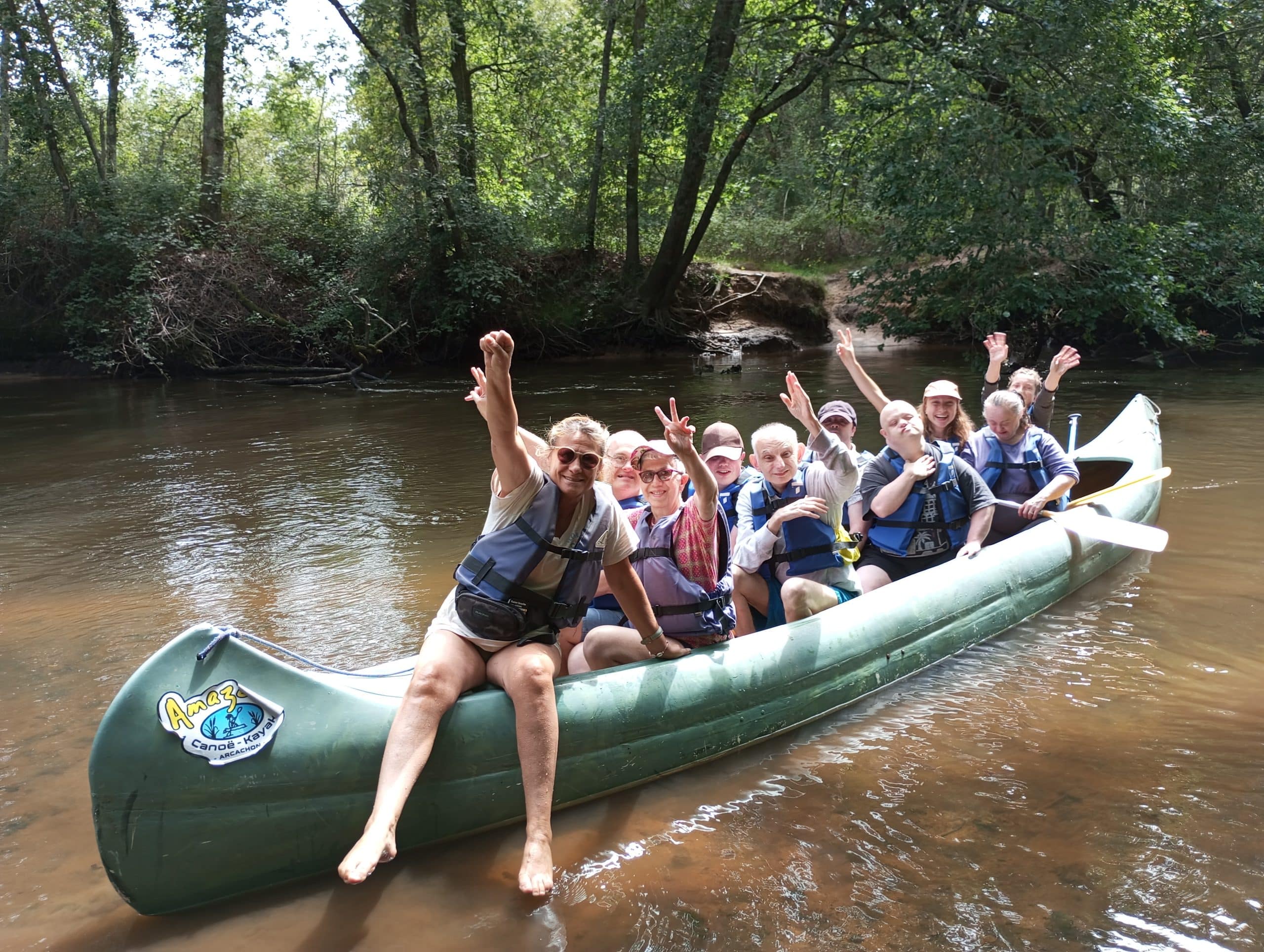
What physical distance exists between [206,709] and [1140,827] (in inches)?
98.1

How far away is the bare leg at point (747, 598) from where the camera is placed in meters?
3.55

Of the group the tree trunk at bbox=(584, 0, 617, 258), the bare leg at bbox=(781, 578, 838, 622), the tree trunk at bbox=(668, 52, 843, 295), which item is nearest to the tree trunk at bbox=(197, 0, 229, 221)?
the tree trunk at bbox=(584, 0, 617, 258)

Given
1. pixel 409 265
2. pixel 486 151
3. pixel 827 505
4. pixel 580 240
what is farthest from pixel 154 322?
pixel 827 505

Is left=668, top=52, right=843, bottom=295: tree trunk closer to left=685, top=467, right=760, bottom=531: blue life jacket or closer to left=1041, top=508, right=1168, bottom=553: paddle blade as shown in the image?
left=1041, top=508, right=1168, bottom=553: paddle blade

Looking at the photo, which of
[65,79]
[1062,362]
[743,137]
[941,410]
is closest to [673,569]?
[941,410]

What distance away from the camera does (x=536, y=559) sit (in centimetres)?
257

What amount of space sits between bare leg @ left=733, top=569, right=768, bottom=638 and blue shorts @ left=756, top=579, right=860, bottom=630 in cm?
2

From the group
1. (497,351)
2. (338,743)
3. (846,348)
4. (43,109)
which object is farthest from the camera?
(43,109)

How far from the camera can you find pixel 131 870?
2279 mm

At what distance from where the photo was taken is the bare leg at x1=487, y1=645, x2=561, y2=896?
2.56 m

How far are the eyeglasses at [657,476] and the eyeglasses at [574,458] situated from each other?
23.3 inches

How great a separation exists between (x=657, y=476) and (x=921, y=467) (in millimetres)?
1211

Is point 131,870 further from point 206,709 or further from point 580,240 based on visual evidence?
point 580,240

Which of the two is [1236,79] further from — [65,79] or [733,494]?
[65,79]
